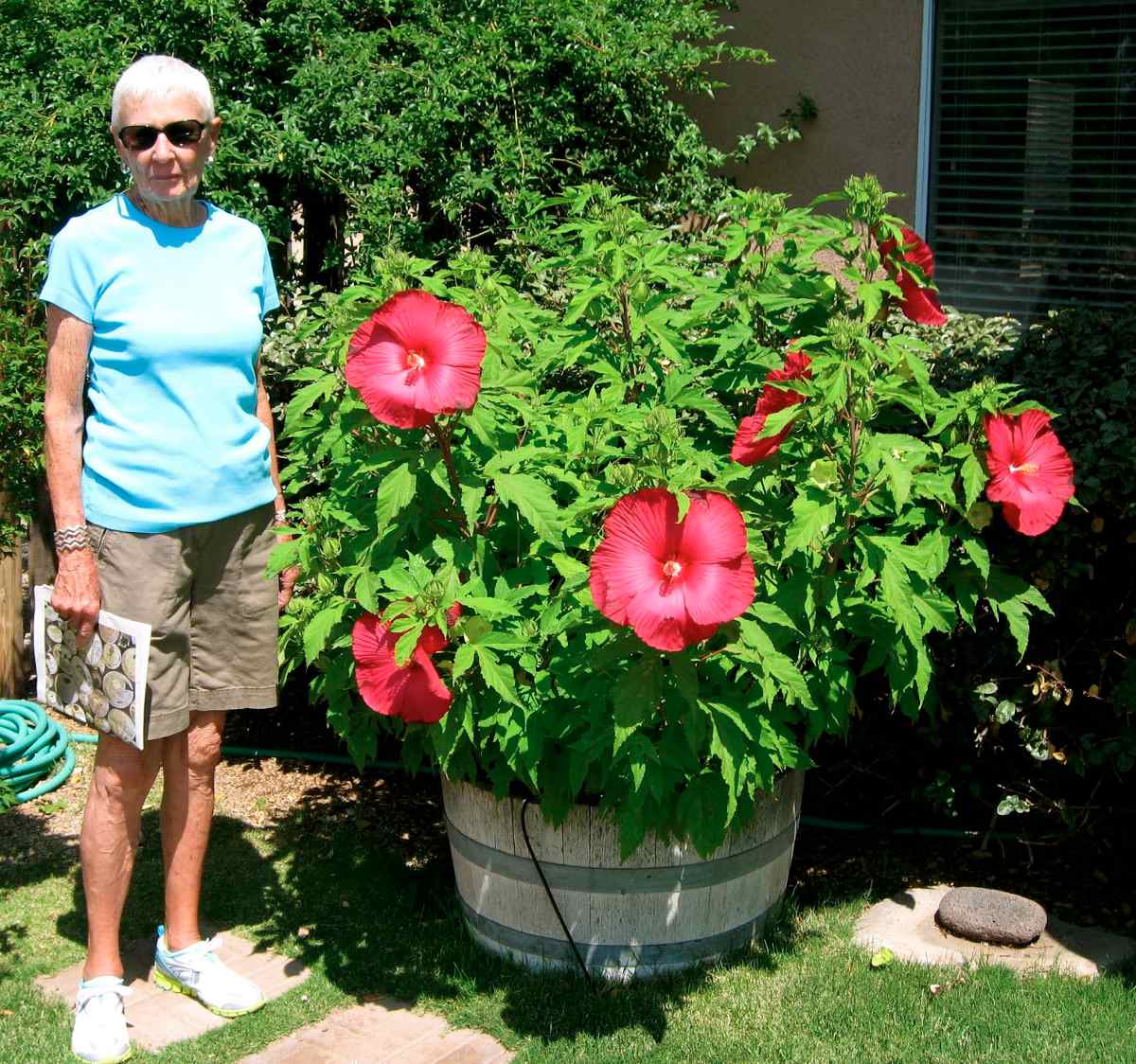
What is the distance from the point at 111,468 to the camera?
3.03 m

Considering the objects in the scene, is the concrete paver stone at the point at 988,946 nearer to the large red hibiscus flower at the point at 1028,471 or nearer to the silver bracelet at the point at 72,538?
the large red hibiscus flower at the point at 1028,471

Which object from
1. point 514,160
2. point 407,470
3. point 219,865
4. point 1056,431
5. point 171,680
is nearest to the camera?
point 407,470

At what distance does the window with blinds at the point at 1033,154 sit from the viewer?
484 centimetres

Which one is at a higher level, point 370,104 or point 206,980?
point 370,104

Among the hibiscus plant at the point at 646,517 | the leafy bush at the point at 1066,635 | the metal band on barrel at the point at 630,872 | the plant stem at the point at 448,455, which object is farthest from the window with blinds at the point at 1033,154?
the plant stem at the point at 448,455

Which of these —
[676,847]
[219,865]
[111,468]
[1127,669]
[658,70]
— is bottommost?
[219,865]

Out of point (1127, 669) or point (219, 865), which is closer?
point (1127, 669)

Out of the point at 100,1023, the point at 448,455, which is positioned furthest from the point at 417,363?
the point at 100,1023

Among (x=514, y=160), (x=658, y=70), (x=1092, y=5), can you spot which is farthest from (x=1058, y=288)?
(x=514, y=160)

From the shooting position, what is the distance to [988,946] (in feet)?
11.5

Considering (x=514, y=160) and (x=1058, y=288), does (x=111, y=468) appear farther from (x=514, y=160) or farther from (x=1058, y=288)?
(x=1058, y=288)

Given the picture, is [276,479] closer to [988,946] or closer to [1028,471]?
[1028,471]

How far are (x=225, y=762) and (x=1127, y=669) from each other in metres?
2.95

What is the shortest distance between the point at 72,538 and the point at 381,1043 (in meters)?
1.28
